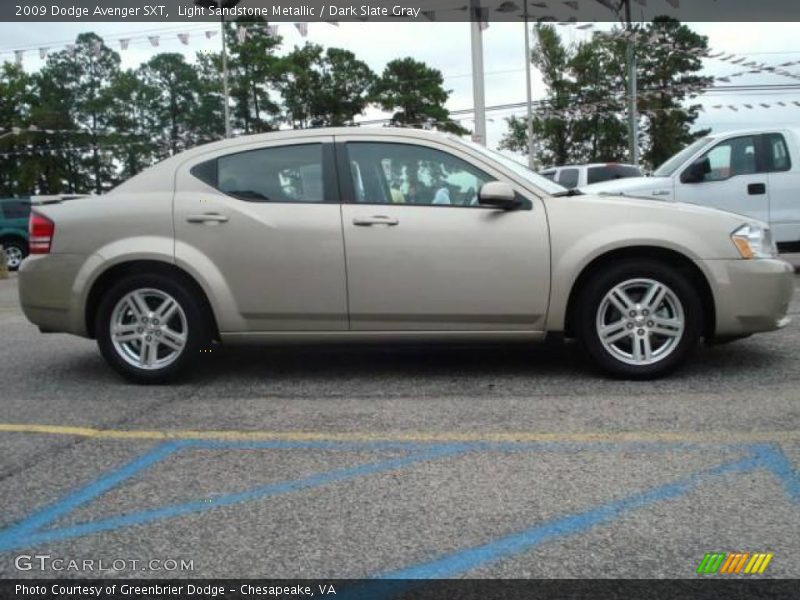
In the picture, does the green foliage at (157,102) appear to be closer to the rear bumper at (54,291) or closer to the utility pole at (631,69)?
the utility pole at (631,69)

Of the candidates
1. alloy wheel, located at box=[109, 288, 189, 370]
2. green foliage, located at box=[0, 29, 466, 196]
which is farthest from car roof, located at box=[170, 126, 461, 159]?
green foliage, located at box=[0, 29, 466, 196]

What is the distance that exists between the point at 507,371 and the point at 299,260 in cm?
157

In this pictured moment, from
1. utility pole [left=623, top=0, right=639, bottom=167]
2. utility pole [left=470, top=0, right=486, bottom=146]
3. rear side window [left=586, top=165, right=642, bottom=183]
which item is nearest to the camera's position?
utility pole [left=470, top=0, right=486, bottom=146]

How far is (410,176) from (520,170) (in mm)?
765

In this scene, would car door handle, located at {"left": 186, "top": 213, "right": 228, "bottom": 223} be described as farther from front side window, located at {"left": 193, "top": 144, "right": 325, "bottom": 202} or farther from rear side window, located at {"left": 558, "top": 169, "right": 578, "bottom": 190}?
rear side window, located at {"left": 558, "top": 169, "right": 578, "bottom": 190}

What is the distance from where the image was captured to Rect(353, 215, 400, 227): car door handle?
4730 millimetres

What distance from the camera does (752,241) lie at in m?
4.72

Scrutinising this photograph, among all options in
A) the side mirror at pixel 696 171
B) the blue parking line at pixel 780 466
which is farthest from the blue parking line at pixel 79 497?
the side mirror at pixel 696 171

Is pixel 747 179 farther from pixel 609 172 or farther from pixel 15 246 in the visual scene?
pixel 15 246

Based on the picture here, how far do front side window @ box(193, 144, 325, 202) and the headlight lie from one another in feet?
8.45

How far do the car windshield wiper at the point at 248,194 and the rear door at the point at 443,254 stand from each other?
1.77 feet

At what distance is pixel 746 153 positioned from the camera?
997cm

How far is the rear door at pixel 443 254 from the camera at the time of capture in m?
4.66

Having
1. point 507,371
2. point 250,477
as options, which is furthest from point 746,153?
point 250,477
